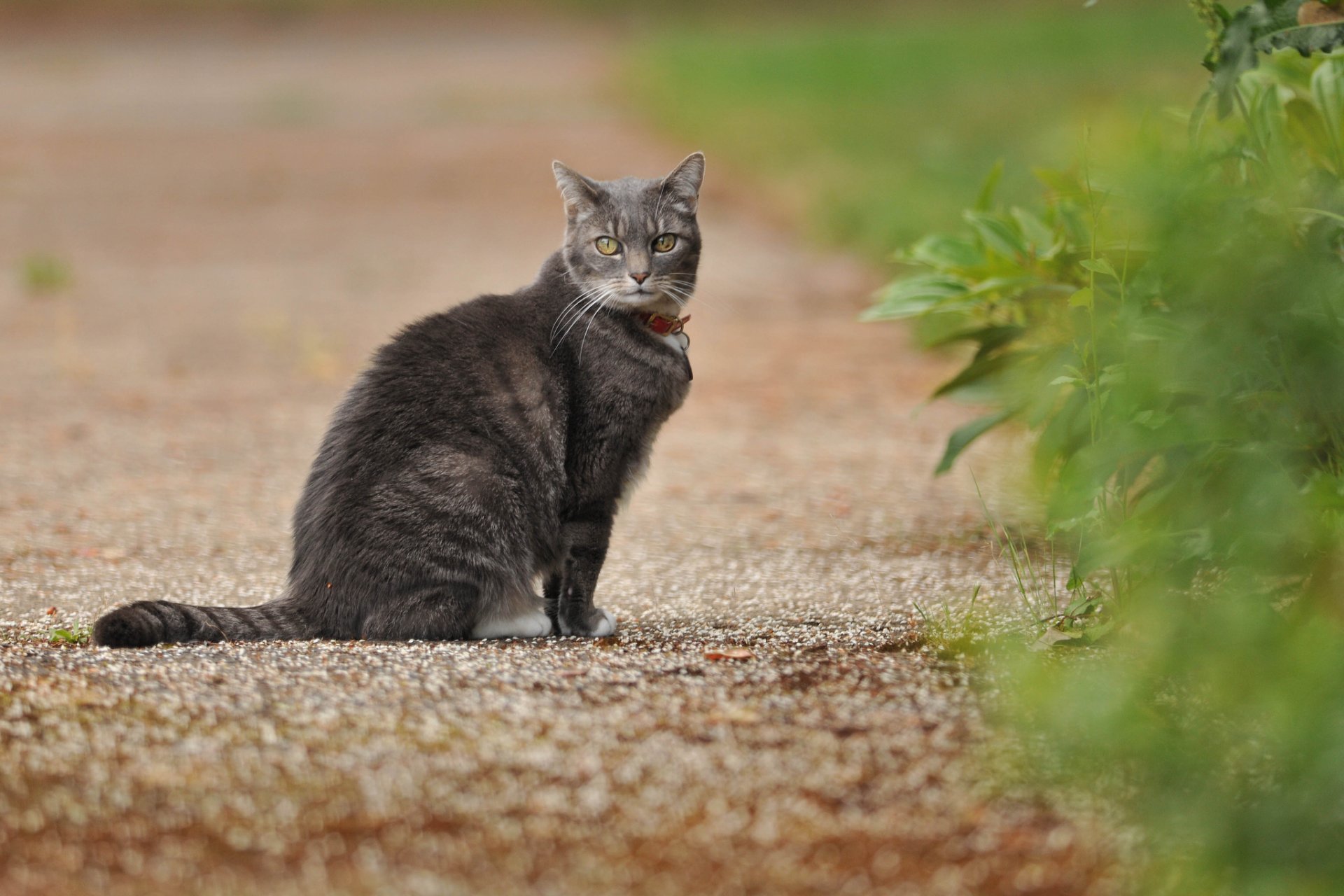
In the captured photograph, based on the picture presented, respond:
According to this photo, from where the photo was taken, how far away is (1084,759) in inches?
81.7

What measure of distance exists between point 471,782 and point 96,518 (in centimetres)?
253

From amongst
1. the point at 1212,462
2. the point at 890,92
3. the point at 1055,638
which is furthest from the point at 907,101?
the point at 1055,638

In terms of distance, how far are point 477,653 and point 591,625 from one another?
379mm

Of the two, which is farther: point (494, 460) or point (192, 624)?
point (494, 460)

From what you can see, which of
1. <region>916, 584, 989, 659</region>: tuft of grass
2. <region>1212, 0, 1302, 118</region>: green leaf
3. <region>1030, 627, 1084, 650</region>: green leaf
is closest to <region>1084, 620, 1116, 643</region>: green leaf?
<region>1030, 627, 1084, 650</region>: green leaf

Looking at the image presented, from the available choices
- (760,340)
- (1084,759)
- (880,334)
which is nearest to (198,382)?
(760,340)

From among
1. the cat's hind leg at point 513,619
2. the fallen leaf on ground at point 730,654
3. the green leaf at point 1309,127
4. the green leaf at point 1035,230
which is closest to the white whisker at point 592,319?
the cat's hind leg at point 513,619

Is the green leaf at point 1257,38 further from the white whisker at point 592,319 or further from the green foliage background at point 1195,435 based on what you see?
the white whisker at point 592,319

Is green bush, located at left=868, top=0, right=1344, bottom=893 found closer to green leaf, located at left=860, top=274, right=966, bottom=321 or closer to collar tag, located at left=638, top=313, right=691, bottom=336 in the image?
green leaf, located at left=860, top=274, right=966, bottom=321

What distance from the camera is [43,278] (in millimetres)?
8023

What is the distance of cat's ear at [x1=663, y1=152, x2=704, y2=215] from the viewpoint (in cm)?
346

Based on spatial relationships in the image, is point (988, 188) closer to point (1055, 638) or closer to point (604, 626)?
point (1055, 638)

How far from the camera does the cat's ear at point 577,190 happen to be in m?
3.39

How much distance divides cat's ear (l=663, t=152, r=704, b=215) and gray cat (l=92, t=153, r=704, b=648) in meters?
Result: 0.06
